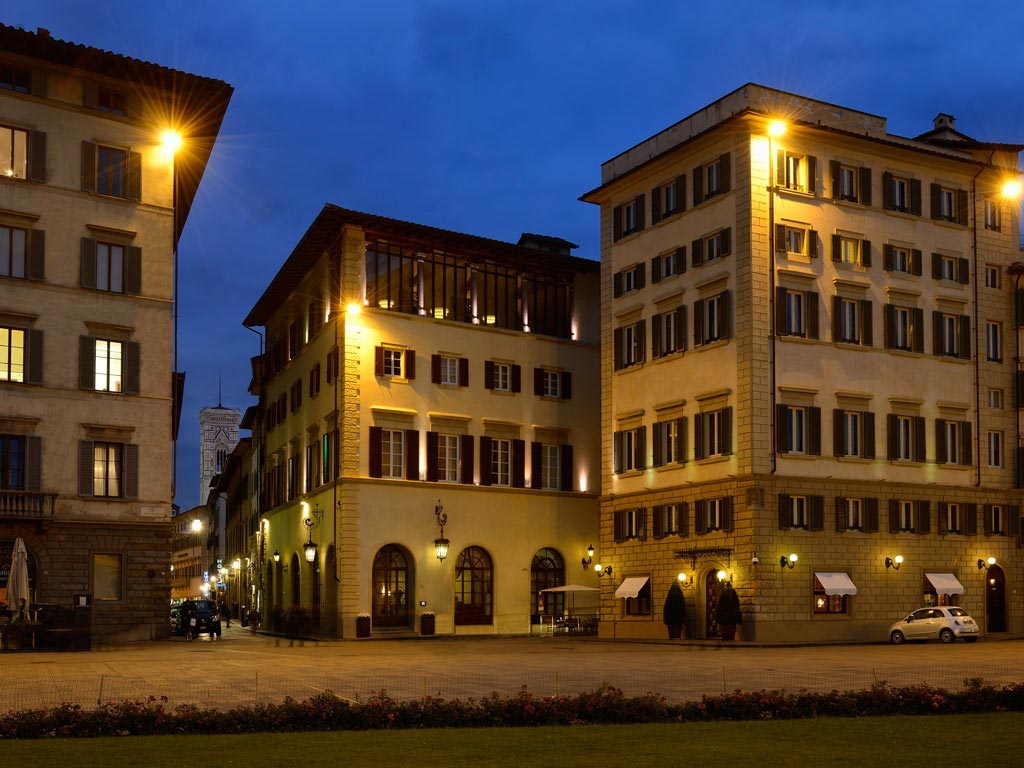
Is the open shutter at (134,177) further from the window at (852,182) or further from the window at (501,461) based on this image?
the window at (852,182)

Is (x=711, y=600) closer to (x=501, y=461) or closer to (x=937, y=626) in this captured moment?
(x=937, y=626)

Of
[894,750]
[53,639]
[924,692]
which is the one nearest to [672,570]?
[53,639]

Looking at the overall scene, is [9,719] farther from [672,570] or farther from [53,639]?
[672,570]

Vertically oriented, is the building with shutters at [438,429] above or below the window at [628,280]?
below

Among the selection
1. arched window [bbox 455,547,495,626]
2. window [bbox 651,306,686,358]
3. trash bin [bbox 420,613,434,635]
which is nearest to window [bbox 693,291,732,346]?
window [bbox 651,306,686,358]

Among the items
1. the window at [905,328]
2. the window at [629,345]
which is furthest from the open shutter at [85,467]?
the window at [905,328]

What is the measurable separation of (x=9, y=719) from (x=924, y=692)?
12947 millimetres

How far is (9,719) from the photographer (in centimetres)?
1759

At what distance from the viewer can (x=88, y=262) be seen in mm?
48031

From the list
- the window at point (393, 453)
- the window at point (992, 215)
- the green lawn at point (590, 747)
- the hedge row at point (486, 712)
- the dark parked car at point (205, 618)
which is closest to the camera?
the green lawn at point (590, 747)

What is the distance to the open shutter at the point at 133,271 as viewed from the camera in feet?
160

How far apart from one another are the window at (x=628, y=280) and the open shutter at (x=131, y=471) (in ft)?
71.5

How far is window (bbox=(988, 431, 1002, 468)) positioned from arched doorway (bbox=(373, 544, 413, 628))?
81.1 feet

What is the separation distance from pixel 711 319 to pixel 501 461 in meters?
13.3
